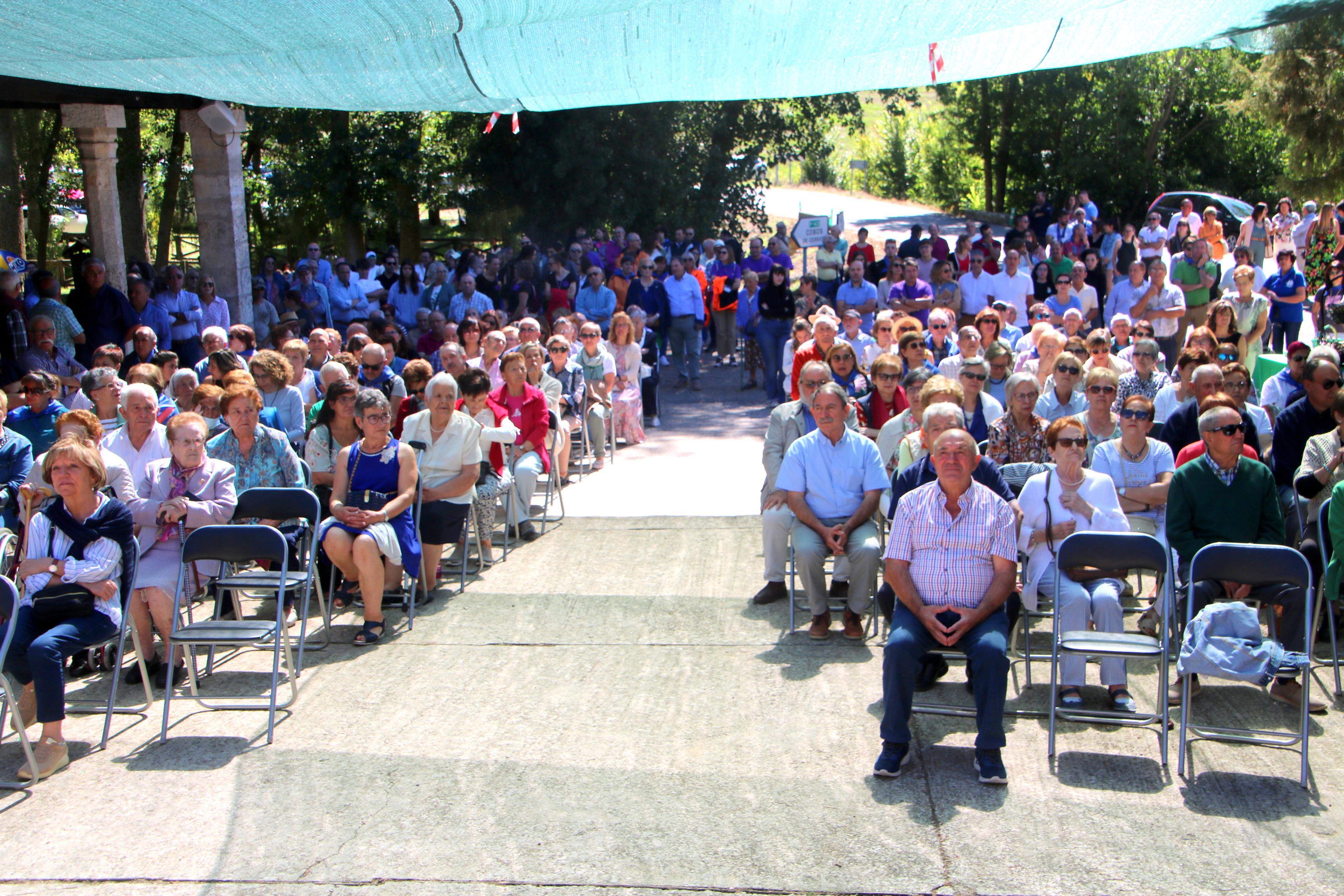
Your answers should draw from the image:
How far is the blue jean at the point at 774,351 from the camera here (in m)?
13.6

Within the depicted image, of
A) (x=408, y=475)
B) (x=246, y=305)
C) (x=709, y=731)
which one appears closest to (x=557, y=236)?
(x=246, y=305)

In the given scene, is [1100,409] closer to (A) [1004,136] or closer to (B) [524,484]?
(B) [524,484]

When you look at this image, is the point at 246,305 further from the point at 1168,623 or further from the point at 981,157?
the point at 981,157

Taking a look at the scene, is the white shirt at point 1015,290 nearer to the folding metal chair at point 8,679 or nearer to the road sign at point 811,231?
the road sign at point 811,231

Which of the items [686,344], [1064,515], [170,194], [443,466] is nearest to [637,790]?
[1064,515]

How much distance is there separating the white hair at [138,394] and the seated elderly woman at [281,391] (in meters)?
1.18

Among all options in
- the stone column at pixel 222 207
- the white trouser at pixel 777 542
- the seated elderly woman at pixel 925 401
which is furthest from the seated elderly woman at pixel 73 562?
the stone column at pixel 222 207

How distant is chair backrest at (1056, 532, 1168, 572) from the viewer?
16.4ft

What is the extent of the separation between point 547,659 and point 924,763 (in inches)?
82.4

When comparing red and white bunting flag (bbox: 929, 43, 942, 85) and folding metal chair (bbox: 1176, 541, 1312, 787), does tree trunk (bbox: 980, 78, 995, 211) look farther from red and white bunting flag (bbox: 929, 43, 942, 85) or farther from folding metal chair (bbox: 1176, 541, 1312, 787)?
red and white bunting flag (bbox: 929, 43, 942, 85)

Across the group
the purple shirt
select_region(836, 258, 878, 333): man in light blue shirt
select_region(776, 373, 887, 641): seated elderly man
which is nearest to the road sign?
select_region(836, 258, 878, 333): man in light blue shirt

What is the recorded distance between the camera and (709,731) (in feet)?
16.4

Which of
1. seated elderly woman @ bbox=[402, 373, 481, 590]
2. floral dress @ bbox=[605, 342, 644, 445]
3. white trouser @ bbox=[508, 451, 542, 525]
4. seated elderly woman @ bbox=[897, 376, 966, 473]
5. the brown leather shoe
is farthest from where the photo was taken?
floral dress @ bbox=[605, 342, 644, 445]

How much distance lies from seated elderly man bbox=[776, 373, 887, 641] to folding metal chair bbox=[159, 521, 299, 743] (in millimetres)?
2646
